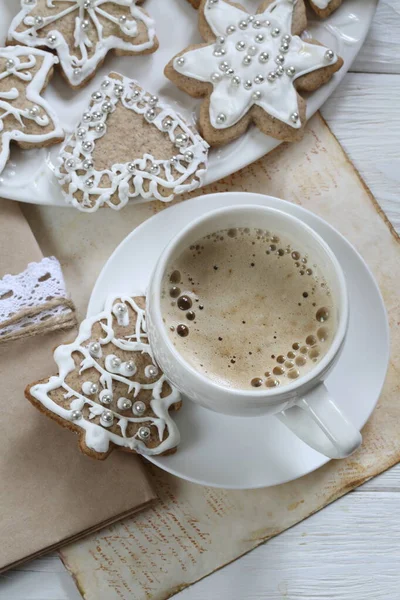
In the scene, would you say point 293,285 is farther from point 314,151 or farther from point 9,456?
point 9,456

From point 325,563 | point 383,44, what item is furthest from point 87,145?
point 325,563

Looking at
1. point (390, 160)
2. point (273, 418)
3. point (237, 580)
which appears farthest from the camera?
point (390, 160)

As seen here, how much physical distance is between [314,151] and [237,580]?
0.78 meters

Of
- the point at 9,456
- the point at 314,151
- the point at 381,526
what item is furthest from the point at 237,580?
the point at 314,151

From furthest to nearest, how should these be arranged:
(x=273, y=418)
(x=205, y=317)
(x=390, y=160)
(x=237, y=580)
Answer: (x=390, y=160) → (x=237, y=580) → (x=273, y=418) → (x=205, y=317)

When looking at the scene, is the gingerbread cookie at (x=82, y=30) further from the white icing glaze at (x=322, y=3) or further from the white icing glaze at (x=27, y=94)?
the white icing glaze at (x=322, y=3)

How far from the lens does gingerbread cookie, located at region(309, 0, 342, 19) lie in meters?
1.33

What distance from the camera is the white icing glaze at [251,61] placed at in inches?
50.9

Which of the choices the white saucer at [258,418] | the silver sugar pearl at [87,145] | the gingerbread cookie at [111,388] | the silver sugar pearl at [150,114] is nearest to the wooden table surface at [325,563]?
the white saucer at [258,418]

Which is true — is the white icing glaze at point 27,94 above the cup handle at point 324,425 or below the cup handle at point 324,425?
above

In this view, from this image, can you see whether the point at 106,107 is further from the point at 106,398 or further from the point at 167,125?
the point at 106,398

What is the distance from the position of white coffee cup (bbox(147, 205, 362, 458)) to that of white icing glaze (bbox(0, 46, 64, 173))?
1.27 ft

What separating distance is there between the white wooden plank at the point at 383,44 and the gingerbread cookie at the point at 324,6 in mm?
119

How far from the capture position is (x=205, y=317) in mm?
1089
